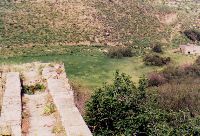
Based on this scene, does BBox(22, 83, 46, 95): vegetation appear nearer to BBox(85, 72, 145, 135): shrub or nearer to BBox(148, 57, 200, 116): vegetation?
BBox(85, 72, 145, 135): shrub

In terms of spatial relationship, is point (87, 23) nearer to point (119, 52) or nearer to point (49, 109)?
point (119, 52)

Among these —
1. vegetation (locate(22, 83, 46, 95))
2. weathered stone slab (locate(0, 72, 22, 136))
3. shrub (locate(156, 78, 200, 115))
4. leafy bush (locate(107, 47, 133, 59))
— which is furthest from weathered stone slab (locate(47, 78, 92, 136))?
leafy bush (locate(107, 47, 133, 59))

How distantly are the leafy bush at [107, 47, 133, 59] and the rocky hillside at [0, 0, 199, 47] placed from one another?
503 cm

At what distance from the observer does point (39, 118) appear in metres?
14.9

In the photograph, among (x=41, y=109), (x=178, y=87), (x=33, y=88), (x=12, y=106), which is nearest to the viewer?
(x=12, y=106)

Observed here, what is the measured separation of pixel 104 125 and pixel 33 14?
4386cm

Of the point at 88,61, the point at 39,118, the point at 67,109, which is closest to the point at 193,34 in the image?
the point at 88,61

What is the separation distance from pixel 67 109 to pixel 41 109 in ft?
5.34

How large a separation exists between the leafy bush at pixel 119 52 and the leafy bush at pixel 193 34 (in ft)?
46.9

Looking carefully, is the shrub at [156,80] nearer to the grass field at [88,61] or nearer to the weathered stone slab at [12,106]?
the grass field at [88,61]

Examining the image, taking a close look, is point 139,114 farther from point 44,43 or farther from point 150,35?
point 150,35

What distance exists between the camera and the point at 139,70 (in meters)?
49.5

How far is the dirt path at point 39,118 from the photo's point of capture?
13.8 m

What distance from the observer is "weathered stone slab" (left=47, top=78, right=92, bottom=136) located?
12734 mm
